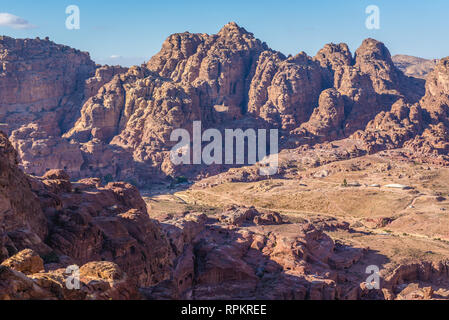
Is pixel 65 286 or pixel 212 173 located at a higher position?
pixel 65 286

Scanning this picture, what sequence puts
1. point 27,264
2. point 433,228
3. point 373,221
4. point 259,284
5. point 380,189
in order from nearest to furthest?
point 27,264
point 259,284
point 433,228
point 373,221
point 380,189

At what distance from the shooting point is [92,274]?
24.7m

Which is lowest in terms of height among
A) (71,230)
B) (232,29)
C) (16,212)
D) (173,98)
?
(71,230)

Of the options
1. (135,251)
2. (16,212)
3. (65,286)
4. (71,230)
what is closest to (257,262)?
(135,251)

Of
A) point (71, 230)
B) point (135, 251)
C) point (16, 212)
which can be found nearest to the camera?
point (16, 212)

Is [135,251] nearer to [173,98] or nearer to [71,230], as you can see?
[71,230]

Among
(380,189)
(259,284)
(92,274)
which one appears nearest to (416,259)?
(259,284)

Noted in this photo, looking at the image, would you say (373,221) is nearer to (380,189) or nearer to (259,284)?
(380,189)

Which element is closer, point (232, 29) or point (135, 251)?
point (135, 251)

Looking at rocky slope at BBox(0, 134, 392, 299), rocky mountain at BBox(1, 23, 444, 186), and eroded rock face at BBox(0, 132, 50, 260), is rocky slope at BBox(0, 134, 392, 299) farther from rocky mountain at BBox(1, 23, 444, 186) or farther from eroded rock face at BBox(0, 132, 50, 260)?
rocky mountain at BBox(1, 23, 444, 186)

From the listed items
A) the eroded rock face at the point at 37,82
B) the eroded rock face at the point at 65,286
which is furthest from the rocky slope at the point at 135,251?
the eroded rock face at the point at 37,82

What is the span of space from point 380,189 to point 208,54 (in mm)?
98544

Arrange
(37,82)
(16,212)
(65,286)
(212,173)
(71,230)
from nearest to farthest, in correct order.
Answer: (65,286) → (16,212) → (71,230) → (212,173) → (37,82)

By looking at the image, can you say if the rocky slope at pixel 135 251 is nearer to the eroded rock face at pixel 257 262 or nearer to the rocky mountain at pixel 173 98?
the eroded rock face at pixel 257 262
